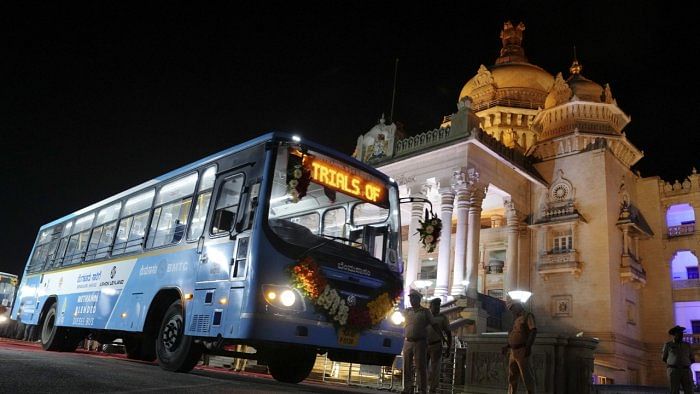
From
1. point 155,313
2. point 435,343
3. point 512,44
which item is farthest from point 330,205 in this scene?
point 512,44

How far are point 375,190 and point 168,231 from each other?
396 cm

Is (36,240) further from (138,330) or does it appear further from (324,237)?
(324,237)

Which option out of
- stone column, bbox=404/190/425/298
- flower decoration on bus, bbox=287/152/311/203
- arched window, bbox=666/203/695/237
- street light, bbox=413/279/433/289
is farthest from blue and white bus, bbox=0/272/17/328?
arched window, bbox=666/203/695/237

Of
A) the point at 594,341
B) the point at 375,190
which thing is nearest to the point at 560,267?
the point at 594,341

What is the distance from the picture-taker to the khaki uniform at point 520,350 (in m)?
8.48

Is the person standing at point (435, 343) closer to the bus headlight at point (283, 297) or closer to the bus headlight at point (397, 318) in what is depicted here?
the bus headlight at point (397, 318)

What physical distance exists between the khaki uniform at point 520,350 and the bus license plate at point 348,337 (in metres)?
2.55

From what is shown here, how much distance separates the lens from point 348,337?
8195 millimetres

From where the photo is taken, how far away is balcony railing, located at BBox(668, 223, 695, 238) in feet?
93.0

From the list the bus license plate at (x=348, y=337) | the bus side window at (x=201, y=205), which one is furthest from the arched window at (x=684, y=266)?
the bus side window at (x=201, y=205)

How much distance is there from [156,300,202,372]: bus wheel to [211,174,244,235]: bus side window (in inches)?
66.7

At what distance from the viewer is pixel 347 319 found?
26.8ft

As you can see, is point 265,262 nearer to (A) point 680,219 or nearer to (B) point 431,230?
A: (B) point 431,230

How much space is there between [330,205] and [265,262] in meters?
2.13
